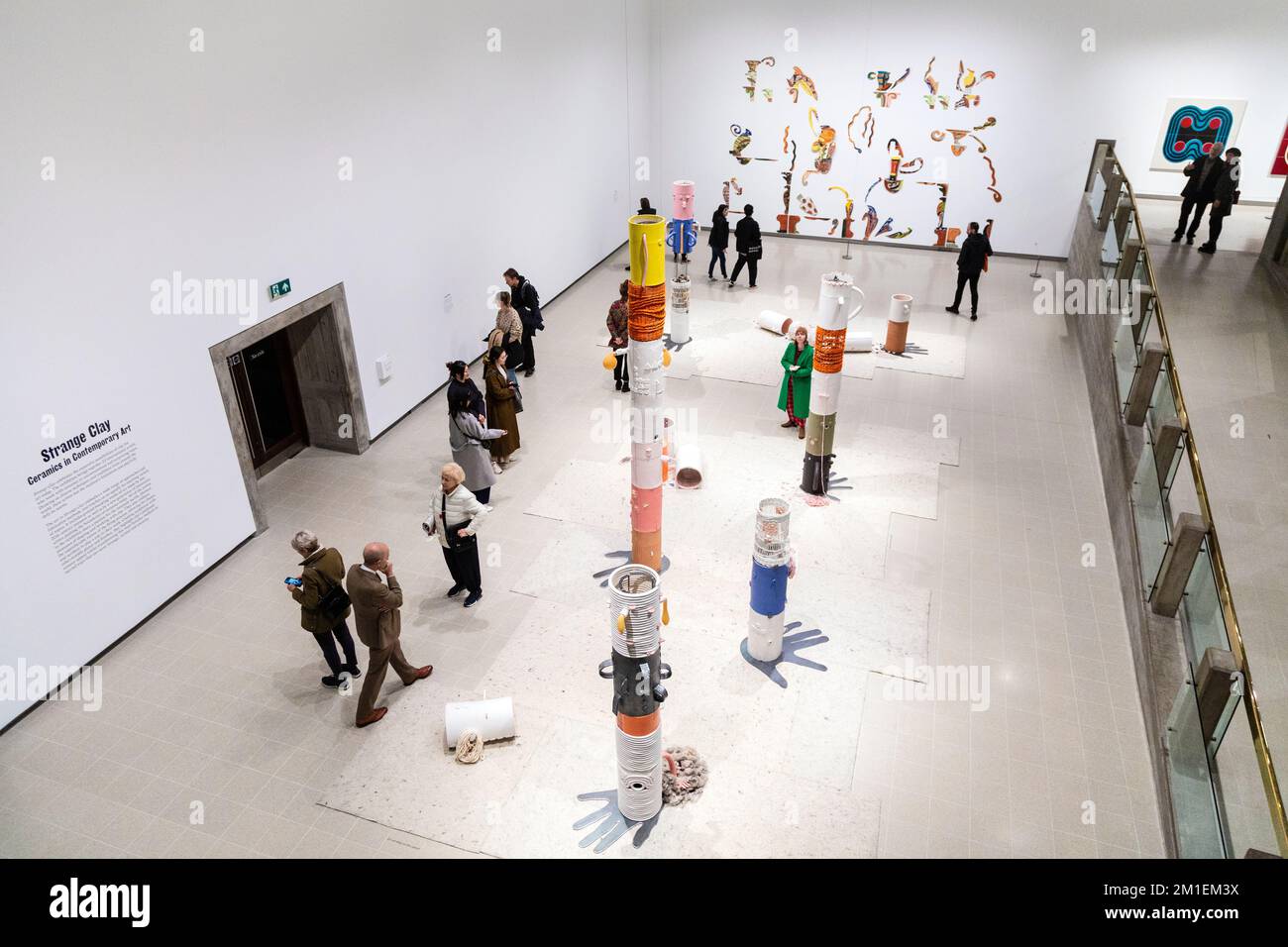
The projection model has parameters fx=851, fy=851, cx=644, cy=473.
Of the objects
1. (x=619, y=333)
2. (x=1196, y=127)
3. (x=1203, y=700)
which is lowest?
(x=1203, y=700)

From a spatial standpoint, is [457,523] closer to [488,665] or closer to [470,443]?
[488,665]

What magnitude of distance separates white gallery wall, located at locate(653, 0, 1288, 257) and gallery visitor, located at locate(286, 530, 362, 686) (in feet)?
47.8

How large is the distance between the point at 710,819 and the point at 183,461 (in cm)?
569

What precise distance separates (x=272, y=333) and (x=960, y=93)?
13481 millimetres

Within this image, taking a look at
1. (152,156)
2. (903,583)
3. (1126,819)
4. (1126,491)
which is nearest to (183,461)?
(152,156)

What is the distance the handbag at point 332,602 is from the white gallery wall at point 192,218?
2.23 m

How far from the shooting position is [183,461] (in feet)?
25.8

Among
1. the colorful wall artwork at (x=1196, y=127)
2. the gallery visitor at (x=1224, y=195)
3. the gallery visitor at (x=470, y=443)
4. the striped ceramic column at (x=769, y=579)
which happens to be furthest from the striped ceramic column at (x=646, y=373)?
the colorful wall artwork at (x=1196, y=127)

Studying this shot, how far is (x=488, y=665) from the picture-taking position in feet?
23.8

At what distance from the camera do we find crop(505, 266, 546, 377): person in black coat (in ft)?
37.6

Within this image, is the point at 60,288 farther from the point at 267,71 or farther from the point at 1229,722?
the point at 1229,722

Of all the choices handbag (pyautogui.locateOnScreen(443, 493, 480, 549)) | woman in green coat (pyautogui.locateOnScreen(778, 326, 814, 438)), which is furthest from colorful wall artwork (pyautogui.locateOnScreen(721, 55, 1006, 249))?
handbag (pyautogui.locateOnScreen(443, 493, 480, 549))

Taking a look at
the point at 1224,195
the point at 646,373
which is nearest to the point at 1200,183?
the point at 1224,195

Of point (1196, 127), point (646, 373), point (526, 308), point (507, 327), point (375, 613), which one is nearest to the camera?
point (375, 613)
